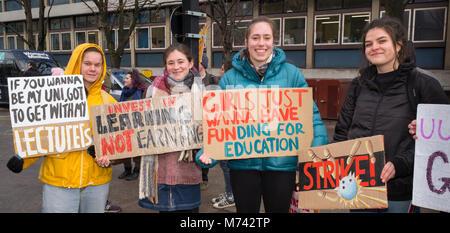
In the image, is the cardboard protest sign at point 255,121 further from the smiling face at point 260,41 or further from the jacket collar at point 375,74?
the jacket collar at point 375,74

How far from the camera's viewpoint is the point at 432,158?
2.01 meters

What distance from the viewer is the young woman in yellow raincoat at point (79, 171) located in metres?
2.39

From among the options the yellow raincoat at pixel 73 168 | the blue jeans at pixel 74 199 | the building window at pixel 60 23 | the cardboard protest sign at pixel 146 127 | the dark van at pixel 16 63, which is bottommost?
the blue jeans at pixel 74 199

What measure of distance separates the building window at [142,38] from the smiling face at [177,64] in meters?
20.1

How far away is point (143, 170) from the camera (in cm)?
264

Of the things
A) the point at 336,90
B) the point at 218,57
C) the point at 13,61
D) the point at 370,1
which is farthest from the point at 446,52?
the point at 13,61

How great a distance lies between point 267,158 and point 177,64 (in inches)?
38.9

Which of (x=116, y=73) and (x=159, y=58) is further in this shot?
(x=159, y=58)

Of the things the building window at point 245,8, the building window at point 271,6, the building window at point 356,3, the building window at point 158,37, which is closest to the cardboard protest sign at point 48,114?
the building window at point 356,3

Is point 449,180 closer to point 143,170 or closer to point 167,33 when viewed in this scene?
point 143,170

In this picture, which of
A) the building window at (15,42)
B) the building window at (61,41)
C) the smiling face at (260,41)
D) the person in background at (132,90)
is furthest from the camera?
the building window at (15,42)
